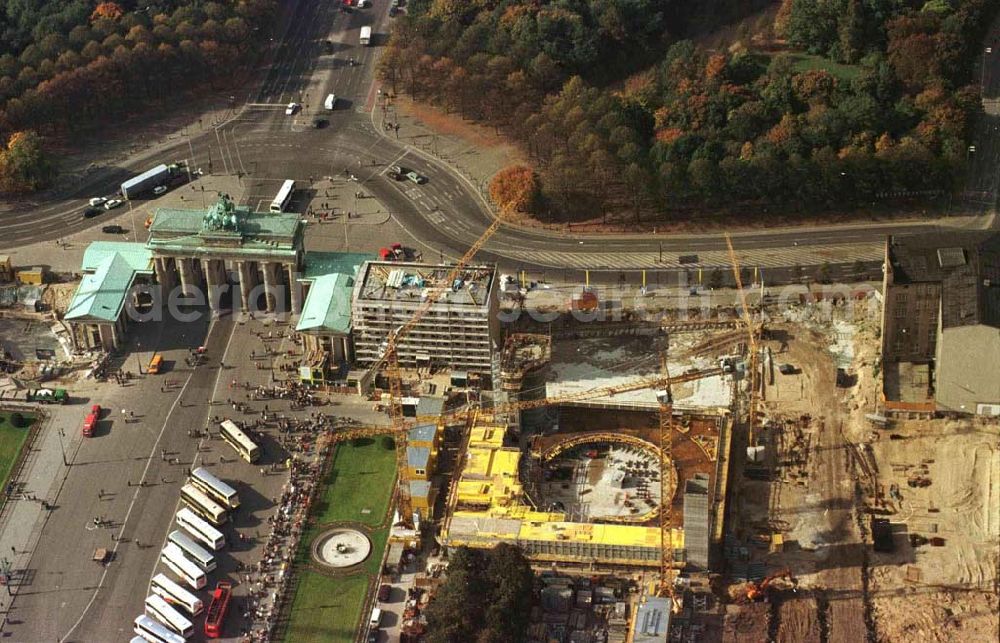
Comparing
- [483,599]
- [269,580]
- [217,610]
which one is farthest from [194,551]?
[483,599]

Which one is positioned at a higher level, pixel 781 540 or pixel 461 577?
pixel 781 540

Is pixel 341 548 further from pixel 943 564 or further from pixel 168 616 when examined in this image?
pixel 943 564

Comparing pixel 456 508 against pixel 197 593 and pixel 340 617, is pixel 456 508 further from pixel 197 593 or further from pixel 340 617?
pixel 197 593

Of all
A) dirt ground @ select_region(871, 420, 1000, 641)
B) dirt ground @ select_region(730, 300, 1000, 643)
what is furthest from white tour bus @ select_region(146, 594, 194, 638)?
dirt ground @ select_region(871, 420, 1000, 641)

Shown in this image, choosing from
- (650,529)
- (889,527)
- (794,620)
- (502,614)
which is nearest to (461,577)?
(502,614)

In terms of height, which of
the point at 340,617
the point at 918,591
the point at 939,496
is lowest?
the point at 340,617

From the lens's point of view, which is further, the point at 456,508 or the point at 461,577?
the point at 456,508
